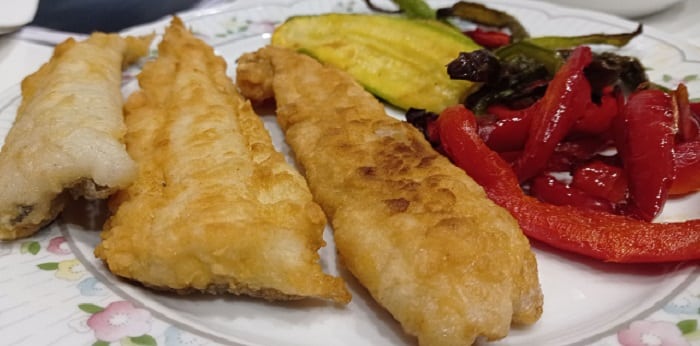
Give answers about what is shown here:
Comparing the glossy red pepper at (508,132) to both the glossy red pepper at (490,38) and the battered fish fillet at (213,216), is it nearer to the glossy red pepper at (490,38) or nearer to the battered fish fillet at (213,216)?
the battered fish fillet at (213,216)

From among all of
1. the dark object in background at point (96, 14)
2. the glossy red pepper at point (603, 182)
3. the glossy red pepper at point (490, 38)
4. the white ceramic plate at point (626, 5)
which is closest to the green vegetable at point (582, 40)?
the glossy red pepper at point (490, 38)

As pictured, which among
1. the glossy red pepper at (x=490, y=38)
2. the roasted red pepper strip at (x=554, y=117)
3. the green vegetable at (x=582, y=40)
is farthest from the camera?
the glossy red pepper at (x=490, y=38)

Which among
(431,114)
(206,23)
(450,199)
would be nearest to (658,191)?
(450,199)

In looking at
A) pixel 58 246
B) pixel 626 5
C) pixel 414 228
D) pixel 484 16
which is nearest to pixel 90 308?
pixel 58 246

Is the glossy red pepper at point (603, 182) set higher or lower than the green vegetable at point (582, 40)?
lower

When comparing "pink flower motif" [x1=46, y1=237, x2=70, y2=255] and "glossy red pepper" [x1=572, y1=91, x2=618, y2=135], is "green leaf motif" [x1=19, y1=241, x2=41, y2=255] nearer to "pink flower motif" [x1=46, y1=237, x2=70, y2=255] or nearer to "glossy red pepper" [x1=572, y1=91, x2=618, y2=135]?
"pink flower motif" [x1=46, y1=237, x2=70, y2=255]
